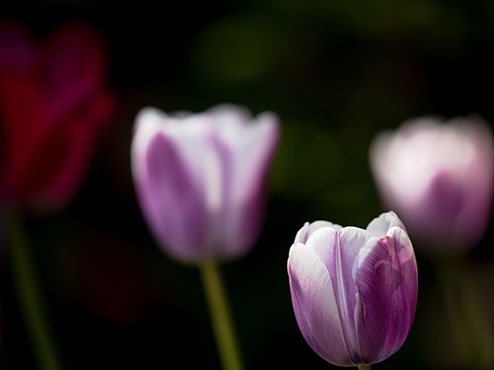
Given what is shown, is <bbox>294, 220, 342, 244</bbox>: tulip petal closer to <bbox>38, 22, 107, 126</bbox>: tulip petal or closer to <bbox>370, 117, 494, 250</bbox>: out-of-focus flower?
<bbox>38, 22, 107, 126</bbox>: tulip petal

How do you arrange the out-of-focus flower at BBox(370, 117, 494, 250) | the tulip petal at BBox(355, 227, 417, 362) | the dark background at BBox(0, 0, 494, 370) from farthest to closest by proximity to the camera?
the dark background at BBox(0, 0, 494, 370) < the out-of-focus flower at BBox(370, 117, 494, 250) < the tulip petal at BBox(355, 227, 417, 362)

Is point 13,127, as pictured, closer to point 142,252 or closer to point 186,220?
point 186,220

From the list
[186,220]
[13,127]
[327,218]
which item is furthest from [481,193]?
[327,218]

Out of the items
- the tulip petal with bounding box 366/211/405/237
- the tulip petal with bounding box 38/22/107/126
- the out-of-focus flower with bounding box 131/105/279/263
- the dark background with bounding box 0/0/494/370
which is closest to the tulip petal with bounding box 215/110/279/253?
the out-of-focus flower with bounding box 131/105/279/263

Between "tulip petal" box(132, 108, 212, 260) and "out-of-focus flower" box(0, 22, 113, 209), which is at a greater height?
"out-of-focus flower" box(0, 22, 113, 209)

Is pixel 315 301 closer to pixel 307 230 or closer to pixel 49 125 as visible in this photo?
pixel 307 230

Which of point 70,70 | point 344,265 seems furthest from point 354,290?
point 70,70

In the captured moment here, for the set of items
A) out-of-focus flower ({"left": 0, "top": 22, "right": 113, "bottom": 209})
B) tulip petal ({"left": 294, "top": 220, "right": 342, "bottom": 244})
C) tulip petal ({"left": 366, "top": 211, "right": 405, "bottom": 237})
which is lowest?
tulip petal ({"left": 366, "top": 211, "right": 405, "bottom": 237})
